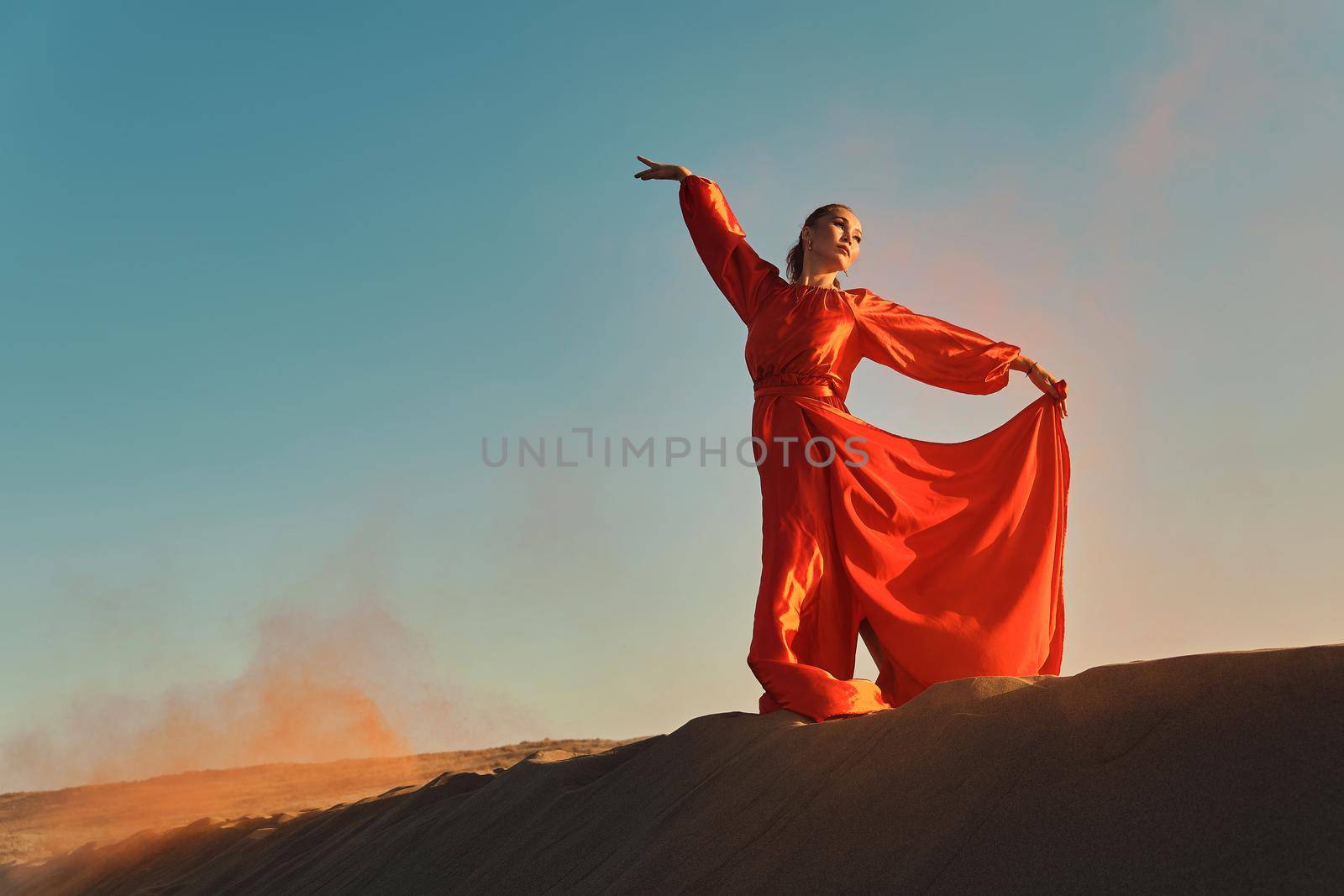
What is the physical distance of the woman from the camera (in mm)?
4188

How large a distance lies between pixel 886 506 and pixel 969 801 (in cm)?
208

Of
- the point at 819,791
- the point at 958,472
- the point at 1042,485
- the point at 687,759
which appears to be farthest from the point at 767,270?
the point at 819,791

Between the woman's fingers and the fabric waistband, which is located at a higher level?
the woman's fingers

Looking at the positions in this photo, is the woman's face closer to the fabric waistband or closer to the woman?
the woman

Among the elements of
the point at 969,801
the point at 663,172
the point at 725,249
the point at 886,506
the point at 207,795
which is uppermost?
the point at 663,172

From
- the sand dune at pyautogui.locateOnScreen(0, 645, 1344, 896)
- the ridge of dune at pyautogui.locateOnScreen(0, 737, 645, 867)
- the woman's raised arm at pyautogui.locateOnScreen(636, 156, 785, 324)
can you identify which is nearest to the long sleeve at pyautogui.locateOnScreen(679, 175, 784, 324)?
the woman's raised arm at pyautogui.locateOnScreen(636, 156, 785, 324)

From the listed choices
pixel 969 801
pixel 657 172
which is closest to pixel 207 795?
pixel 657 172

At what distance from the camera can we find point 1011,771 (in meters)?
2.45

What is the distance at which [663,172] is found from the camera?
5051mm

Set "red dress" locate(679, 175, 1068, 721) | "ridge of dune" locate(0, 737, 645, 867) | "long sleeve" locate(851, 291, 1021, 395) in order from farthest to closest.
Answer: "ridge of dune" locate(0, 737, 645, 867), "long sleeve" locate(851, 291, 1021, 395), "red dress" locate(679, 175, 1068, 721)

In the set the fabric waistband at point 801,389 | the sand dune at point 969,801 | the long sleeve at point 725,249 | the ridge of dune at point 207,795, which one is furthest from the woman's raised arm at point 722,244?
the ridge of dune at point 207,795

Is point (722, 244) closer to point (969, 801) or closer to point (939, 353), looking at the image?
point (939, 353)

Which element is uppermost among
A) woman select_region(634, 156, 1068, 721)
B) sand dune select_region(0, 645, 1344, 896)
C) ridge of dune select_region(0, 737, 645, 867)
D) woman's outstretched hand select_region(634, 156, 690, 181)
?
woman's outstretched hand select_region(634, 156, 690, 181)

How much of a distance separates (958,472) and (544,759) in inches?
93.5
